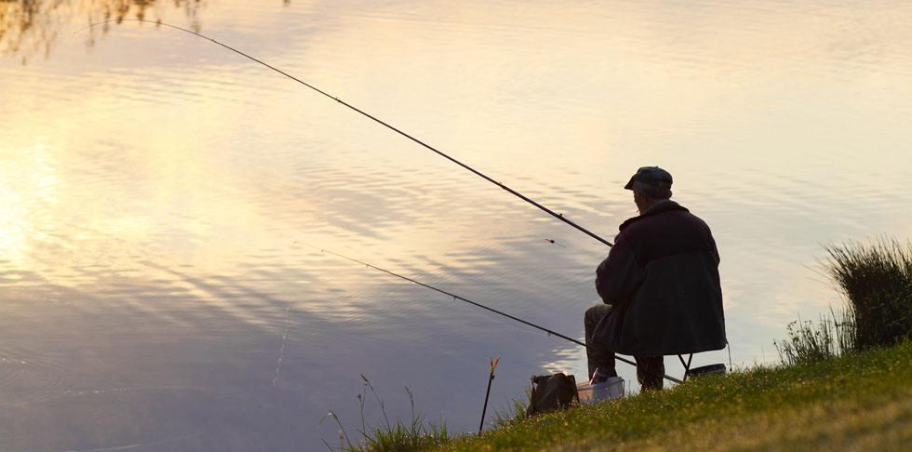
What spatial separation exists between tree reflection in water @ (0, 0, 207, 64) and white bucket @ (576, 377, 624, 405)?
47.2 feet

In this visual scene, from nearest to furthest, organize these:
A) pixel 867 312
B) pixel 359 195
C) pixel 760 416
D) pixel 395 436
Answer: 1. pixel 760 416
2. pixel 395 436
3. pixel 867 312
4. pixel 359 195

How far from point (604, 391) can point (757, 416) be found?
6.91ft

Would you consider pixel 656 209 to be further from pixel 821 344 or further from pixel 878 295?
pixel 878 295

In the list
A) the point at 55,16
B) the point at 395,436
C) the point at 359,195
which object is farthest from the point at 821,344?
the point at 55,16

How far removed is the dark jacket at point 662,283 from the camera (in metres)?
7.92

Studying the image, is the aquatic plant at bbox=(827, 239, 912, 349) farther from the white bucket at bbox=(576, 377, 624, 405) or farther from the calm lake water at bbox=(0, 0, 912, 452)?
the white bucket at bbox=(576, 377, 624, 405)

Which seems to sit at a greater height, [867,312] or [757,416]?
[757,416]

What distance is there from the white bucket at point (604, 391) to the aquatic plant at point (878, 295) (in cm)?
146

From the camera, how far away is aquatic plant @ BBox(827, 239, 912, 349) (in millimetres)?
8852

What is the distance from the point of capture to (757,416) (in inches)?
238

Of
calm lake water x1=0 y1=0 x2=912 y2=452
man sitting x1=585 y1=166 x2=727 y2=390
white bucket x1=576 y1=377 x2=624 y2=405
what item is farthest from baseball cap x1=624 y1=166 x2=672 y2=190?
calm lake water x1=0 y1=0 x2=912 y2=452

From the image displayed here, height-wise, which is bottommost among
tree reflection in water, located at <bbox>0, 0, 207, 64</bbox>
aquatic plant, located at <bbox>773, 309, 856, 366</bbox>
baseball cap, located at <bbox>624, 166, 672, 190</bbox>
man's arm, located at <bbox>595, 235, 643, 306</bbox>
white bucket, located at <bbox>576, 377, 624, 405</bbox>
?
white bucket, located at <bbox>576, 377, 624, 405</bbox>

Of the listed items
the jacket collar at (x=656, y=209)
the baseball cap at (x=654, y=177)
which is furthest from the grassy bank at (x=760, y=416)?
the baseball cap at (x=654, y=177)

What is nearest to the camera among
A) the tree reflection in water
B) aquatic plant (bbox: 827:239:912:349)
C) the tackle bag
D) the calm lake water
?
the tackle bag
